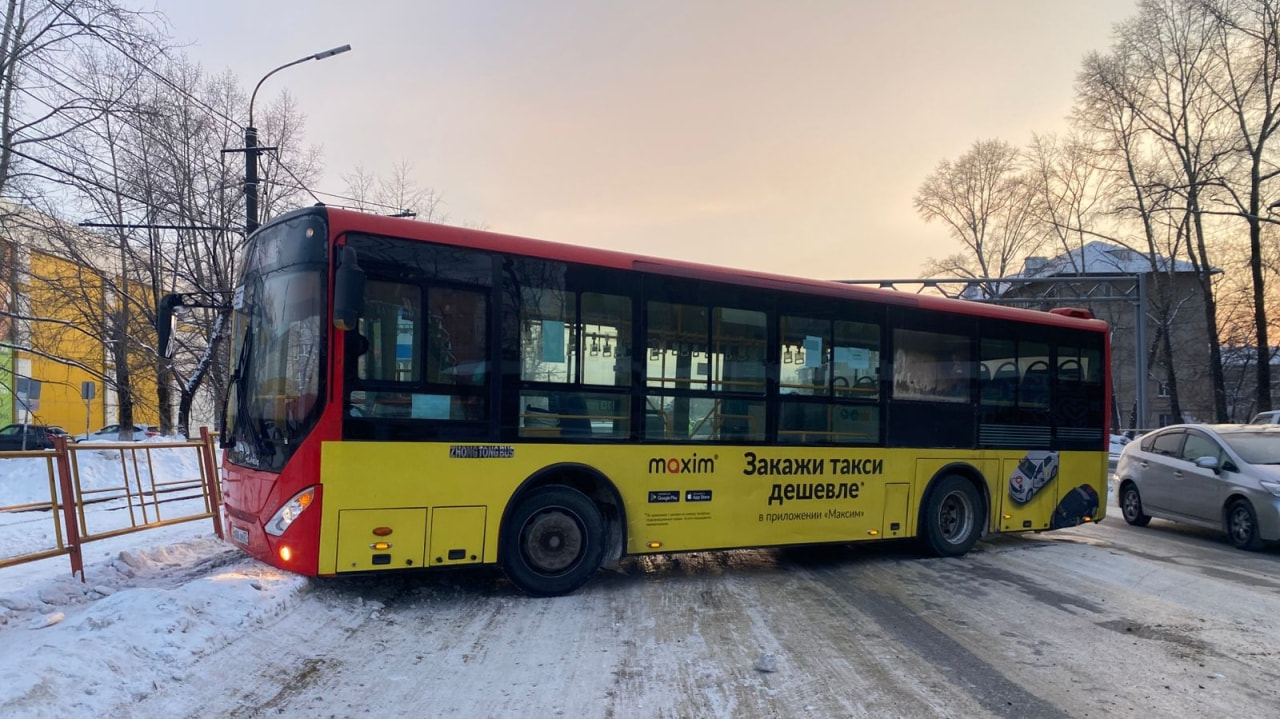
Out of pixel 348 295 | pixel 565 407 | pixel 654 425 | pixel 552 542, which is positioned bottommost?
pixel 552 542

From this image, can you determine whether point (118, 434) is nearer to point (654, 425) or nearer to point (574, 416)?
point (574, 416)

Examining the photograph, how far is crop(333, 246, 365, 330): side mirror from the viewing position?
19.0 ft

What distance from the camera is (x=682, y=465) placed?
25.4ft

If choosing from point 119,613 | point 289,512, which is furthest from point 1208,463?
point 119,613

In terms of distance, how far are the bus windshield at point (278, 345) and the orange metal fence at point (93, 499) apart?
151 cm

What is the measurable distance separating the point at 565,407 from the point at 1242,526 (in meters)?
9.92

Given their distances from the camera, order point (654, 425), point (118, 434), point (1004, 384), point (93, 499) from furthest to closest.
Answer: point (118, 434) < point (93, 499) < point (1004, 384) < point (654, 425)

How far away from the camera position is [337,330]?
6.24 meters

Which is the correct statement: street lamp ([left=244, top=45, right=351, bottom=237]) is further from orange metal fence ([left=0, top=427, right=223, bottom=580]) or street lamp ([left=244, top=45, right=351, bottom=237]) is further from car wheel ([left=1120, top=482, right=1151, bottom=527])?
car wheel ([left=1120, top=482, right=1151, bottom=527])

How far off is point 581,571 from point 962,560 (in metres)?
5.26

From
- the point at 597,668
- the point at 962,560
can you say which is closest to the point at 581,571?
the point at 597,668

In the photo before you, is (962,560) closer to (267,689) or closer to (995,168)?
(267,689)

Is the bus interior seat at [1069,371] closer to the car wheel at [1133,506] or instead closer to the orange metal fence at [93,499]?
the car wheel at [1133,506]

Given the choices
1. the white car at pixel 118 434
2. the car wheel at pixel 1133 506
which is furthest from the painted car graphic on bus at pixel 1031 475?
the white car at pixel 118 434
